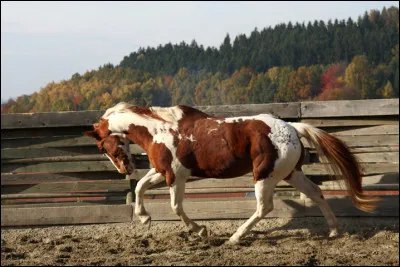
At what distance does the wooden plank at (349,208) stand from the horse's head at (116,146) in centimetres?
213

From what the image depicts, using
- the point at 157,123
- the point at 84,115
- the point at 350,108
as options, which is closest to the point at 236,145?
the point at 157,123

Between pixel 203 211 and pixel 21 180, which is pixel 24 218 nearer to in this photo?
pixel 21 180

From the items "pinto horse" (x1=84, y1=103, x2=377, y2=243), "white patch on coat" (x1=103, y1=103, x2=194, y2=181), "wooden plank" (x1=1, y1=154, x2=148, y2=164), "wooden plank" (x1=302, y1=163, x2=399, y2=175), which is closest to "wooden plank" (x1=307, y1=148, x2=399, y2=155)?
"wooden plank" (x1=302, y1=163, x2=399, y2=175)

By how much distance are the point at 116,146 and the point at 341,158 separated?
2389mm

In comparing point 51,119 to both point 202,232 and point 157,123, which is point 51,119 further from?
point 202,232

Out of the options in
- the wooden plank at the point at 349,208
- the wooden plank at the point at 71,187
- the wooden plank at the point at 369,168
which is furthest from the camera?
the wooden plank at the point at 71,187

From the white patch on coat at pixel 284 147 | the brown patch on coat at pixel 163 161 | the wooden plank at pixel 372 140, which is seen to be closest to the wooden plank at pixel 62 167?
the brown patch on coat at pixel 163 161

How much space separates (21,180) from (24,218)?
54cm

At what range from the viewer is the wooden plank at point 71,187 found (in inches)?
285

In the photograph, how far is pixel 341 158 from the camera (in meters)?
5.94

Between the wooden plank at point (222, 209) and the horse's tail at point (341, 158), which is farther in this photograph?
the wooden plank at point (222, 209)

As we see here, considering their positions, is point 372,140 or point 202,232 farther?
point 372,140

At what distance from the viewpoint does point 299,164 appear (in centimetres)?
594

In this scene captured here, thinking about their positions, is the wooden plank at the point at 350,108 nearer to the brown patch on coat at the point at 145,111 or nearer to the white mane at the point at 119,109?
the brown patch on coat at the point at 145,111
